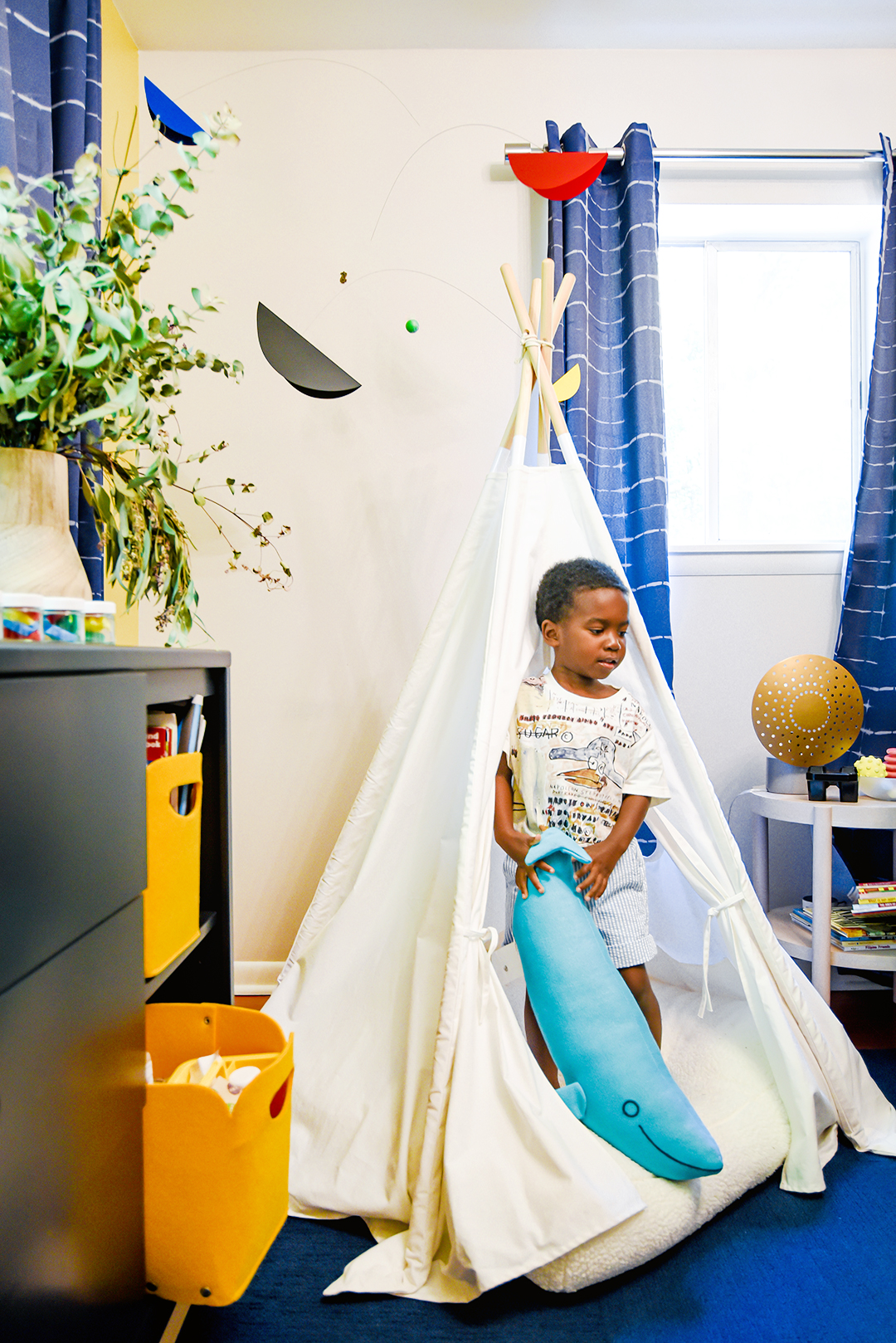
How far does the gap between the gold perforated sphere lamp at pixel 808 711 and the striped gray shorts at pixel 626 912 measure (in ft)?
2.00

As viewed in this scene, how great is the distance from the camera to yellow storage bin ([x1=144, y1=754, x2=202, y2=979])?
101cm

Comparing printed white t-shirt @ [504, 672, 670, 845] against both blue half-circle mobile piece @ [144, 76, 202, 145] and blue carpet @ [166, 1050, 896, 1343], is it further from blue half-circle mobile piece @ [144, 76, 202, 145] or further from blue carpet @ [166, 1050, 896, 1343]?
blue half-circle mobile piece @ [144, 76, 202, 145]

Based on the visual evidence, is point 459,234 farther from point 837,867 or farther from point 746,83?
point 837,867

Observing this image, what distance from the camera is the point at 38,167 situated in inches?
60.9

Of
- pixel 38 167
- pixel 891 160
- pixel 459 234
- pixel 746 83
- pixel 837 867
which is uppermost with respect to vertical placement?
pixel 746 83

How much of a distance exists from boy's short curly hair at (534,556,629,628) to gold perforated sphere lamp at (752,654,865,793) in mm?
599

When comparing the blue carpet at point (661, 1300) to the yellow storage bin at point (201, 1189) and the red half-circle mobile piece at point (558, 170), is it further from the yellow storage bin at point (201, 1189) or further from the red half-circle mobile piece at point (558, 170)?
the red half-circle mobile piece at point (558, 170)

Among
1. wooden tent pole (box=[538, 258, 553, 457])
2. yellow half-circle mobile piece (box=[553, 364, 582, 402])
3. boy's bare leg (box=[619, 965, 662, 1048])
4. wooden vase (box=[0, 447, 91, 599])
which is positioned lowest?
boy's bare leg (box=[619, 965, 662, 1048])

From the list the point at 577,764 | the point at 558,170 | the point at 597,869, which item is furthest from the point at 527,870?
the point at 558,170

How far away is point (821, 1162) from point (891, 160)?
253 centimetres

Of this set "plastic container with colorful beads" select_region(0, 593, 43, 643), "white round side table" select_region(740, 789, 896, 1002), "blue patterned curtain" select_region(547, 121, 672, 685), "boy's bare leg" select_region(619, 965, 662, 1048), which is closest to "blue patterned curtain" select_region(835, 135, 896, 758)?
"white round side table" select_region(740, 789, 896, 1002)

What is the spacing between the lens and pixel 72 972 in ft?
2.53

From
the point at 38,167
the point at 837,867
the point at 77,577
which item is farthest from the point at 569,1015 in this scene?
the point at 38,167

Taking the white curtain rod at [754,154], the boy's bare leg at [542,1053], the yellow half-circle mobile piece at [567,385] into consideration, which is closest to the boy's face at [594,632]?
the yellow half-circle mobile piece at [567,385]
